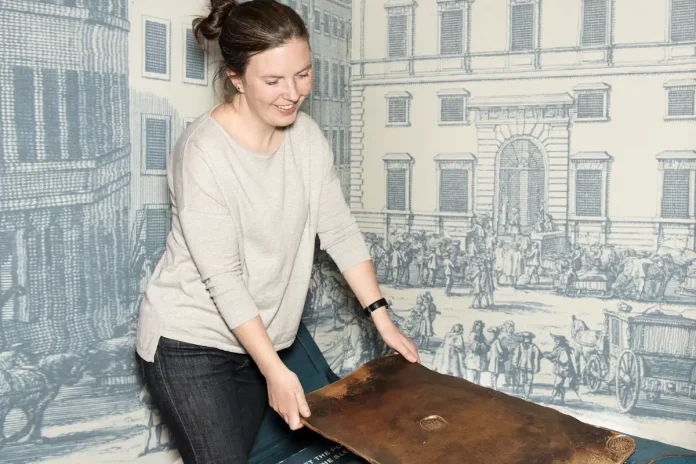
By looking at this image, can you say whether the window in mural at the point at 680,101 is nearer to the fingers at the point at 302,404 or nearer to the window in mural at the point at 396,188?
the window in mural at the point at 396,188

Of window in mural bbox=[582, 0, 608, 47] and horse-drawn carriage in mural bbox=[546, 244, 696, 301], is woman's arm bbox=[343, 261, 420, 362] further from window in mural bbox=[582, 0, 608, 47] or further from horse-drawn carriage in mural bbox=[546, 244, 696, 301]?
window in mural bbox=[582, 0, 608, 47]

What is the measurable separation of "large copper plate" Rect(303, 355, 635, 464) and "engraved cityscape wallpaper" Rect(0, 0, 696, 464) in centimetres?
69

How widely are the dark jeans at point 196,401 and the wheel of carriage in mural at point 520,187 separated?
4.79 feet

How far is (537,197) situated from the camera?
2824mm

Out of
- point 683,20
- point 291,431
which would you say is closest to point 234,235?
point 291,431

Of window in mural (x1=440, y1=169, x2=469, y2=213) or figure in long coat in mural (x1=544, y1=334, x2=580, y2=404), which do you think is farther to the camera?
window in mural (x1=440, y1=169, x2=469, y2=213)

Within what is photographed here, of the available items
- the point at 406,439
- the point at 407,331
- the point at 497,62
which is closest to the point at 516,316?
the point at 407,331

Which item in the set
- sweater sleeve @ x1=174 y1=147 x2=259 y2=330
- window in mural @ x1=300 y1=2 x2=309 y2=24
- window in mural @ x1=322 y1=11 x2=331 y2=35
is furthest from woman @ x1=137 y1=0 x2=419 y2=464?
window in mural @ x1=322 y1=11 x2=331 y2=35

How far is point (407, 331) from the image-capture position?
3.14 meters

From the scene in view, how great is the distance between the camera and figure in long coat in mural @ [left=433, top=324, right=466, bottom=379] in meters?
3.02

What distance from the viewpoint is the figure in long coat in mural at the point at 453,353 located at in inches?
119

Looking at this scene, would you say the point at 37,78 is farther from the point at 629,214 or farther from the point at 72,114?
the point at 629,214

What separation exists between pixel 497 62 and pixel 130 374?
5.94 ft

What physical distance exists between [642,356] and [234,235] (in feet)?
5.68
